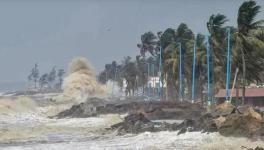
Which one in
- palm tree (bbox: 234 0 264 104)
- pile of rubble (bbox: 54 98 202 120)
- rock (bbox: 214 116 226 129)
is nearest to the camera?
rock (bbox: 214 116 226 129)

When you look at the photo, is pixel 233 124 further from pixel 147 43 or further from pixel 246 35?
pixel 147 43

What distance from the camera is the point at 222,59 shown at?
82.6 m

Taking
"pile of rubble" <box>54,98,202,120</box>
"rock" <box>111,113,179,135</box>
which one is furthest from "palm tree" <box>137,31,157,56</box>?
"rock" <box>111,113,179,135</box>

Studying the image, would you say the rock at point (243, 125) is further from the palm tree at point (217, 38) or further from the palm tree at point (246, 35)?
the palm tree at point (217, 38)

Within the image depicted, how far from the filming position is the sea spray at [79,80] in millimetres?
144125

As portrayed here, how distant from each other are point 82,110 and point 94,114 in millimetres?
3943

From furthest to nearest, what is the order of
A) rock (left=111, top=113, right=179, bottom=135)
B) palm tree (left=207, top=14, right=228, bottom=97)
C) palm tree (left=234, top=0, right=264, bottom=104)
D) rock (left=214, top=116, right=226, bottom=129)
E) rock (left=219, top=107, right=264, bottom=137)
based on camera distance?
palm tree (left=207, top=14, right=228, bottom=97)
palm tree (left=234, top=0, right=264, bottom=104)
rock (left=111, top=113, right=179, bottom=135)
rock (left=214, top=116, right=226, bottom=129)
rock (left=219, top=107, right=264, bottom=137)

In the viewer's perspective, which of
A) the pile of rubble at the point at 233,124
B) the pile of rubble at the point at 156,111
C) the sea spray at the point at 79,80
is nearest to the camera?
the pile of rubble at the point at 233,124

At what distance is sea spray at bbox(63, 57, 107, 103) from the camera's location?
144125mm

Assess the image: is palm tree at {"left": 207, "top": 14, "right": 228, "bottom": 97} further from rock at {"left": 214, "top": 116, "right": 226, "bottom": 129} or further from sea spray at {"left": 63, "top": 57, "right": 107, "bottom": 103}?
sea spray at {"left": 63, "top": 57, "right": 107, "bottom": 103}

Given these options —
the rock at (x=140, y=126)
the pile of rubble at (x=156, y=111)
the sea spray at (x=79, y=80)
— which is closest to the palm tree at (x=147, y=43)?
the sea spray at (x=79, y=80)

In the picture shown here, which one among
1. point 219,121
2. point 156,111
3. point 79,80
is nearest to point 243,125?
point 219,121

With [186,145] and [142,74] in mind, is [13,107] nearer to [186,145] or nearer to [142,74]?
[142,74]

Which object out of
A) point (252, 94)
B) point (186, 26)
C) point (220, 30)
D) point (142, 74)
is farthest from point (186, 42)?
point (142, 74)
